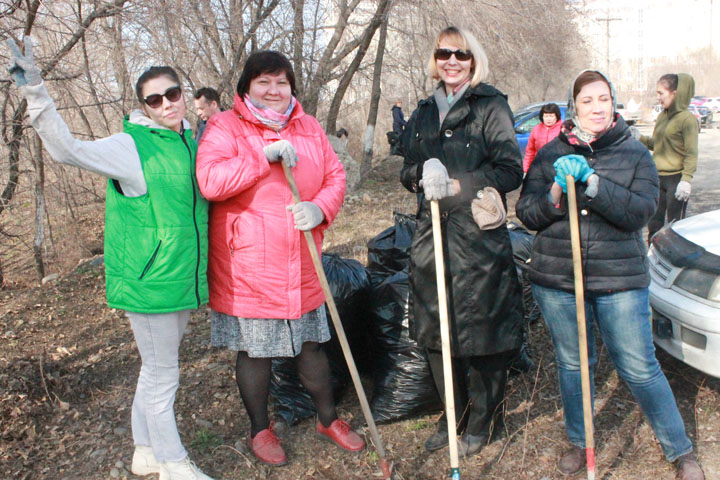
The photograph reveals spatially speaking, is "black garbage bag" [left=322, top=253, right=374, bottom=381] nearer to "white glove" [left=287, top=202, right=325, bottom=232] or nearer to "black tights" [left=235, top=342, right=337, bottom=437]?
"black tights" [left=235, top=342, right=337, bottom=437]

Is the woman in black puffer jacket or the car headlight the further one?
the car headlight

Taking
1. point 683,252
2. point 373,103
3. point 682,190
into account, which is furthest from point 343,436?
point 373,103

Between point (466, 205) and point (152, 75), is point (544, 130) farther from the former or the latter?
point (152, 75)

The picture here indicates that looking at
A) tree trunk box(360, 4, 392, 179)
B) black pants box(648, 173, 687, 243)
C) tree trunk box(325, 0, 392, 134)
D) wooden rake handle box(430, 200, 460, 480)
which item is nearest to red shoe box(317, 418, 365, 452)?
wooden rake handle box(430, 200, 460, 480)

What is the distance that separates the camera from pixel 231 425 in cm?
294

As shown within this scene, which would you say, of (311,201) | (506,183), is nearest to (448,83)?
(506,183)

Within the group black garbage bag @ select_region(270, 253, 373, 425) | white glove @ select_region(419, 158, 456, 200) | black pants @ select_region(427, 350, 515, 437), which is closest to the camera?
white glove @ select_region(419, 158, 456, 200)

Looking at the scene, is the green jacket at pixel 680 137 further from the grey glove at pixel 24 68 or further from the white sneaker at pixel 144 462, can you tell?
the grey glove at pixel 24 68

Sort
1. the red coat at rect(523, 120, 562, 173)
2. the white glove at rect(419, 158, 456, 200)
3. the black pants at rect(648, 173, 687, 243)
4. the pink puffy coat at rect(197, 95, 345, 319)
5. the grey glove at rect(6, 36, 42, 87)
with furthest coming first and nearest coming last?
the red coat at rect(523, 120, 562, 173) < the black pants at rect(648, 173, 687, 243) < the pink puffy coat at rect(197, 95, 345, 319) < the white glove at rect(419, 158, 456, 200) < the grey glove at rect(6, 36, 42, 87)

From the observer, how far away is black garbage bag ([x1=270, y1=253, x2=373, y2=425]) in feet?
9.74

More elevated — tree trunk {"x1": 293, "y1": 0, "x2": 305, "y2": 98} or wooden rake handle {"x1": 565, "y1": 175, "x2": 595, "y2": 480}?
tree trunk {"x1": 293, "y1": 0, "x2": 305, "y2": 98}

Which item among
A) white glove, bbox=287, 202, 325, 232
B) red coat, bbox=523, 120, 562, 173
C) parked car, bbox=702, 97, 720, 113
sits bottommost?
parked car, bbox=702, 97, 720, 113

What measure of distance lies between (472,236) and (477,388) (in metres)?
0.69

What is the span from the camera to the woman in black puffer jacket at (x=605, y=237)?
6.88 feet
